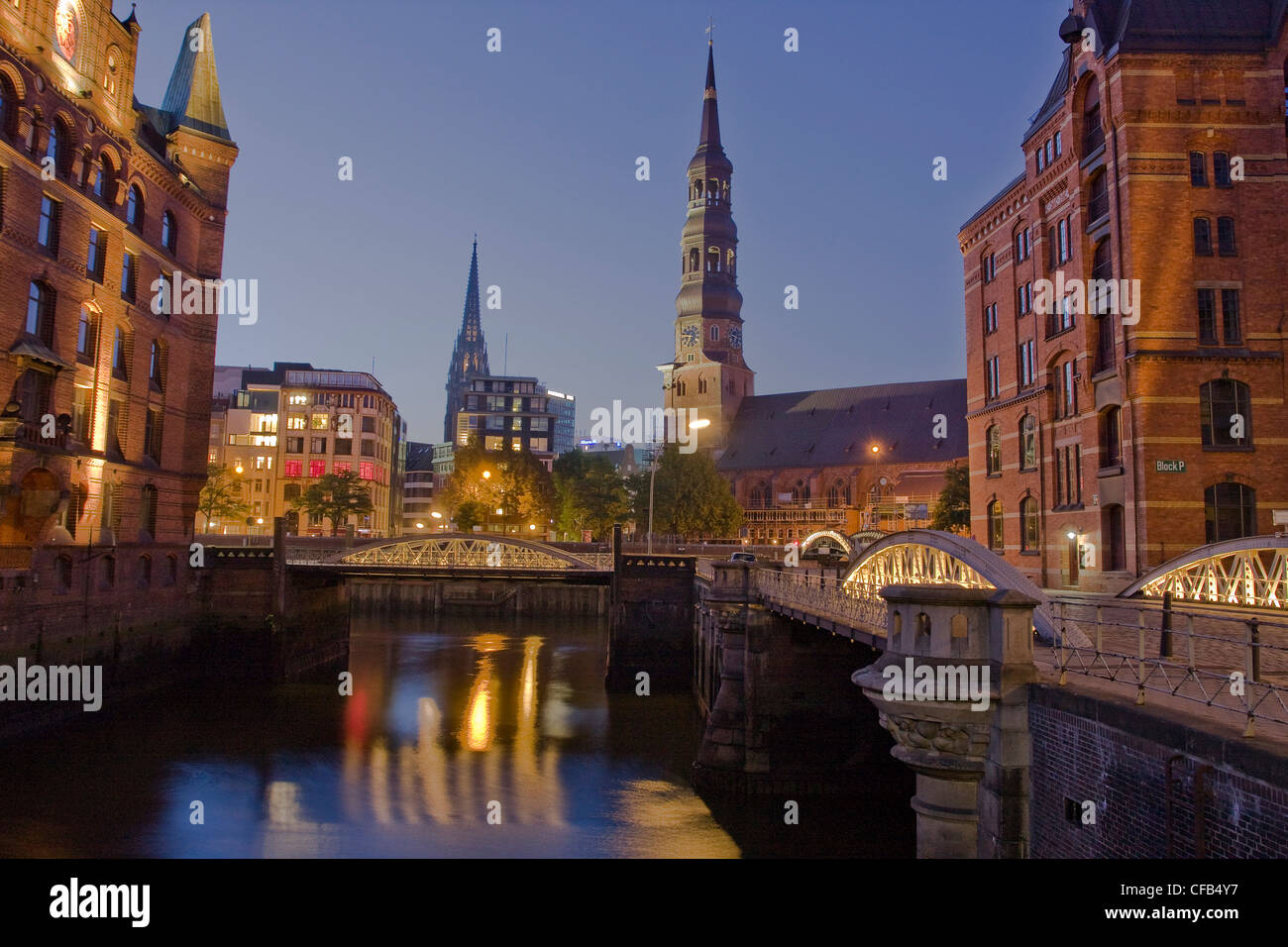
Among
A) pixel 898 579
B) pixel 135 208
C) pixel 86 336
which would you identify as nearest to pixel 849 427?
pixel 135 208

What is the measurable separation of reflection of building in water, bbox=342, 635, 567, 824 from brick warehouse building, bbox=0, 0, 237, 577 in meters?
12.5

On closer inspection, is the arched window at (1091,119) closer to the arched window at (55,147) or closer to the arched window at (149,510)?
the arched window at (55,147)

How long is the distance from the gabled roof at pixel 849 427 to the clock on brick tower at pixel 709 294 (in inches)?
159

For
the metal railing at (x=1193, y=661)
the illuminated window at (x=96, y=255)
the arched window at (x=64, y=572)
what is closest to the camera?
the metal railing at (x=1193, y=661)

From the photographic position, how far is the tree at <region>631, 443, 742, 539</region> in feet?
243

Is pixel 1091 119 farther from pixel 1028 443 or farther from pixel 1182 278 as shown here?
pixel 1028 443

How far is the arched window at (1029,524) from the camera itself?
3759 cm

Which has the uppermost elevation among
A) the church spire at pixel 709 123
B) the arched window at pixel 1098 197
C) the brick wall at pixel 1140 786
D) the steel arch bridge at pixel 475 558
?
the church spire at pixel 709 123

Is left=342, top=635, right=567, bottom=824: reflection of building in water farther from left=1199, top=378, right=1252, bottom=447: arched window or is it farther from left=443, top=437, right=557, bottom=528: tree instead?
left=443, top=437, right=557, bottom=528: tree

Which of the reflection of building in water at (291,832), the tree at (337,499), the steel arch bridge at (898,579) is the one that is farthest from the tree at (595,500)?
the reflection of building in water at (291,832)
